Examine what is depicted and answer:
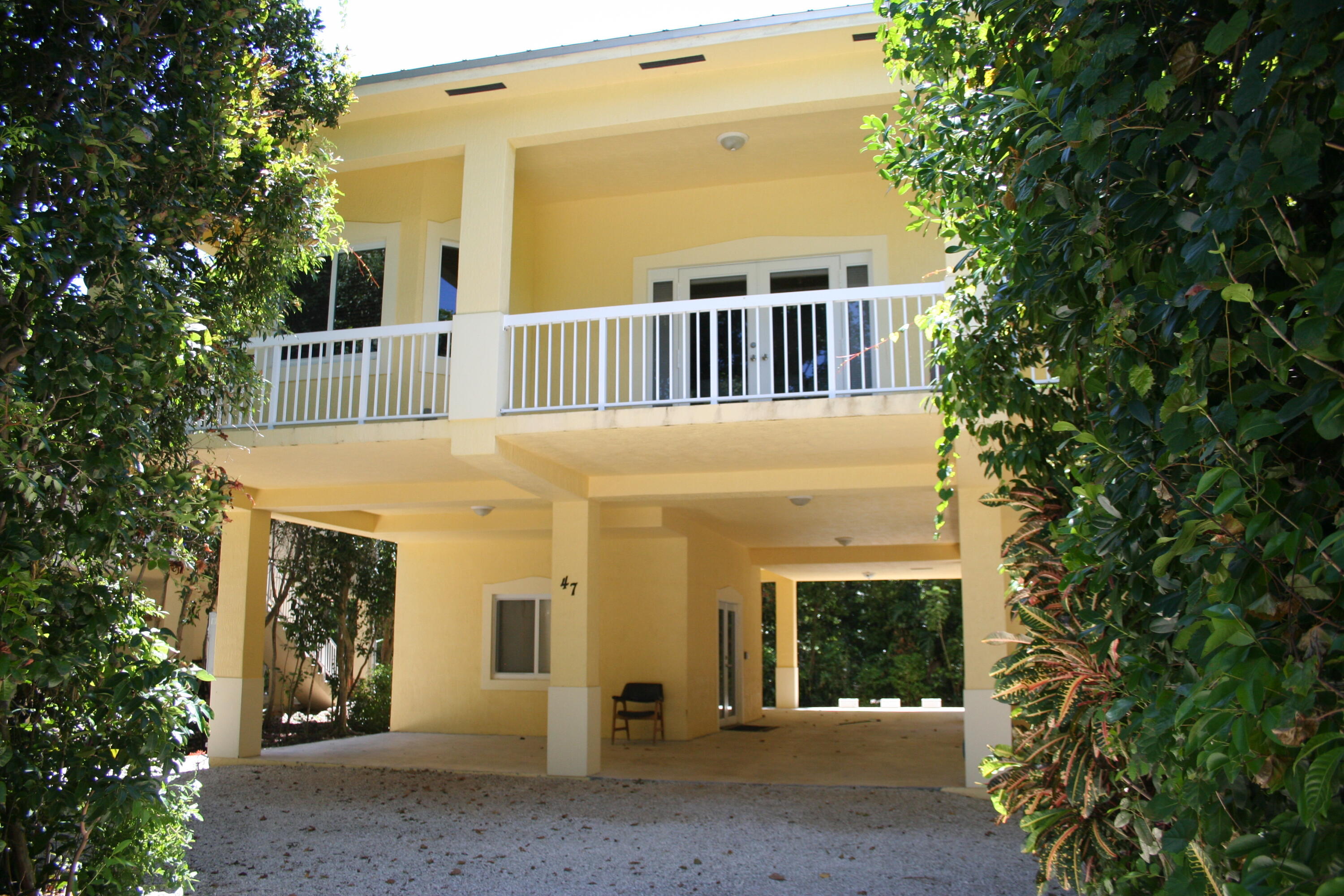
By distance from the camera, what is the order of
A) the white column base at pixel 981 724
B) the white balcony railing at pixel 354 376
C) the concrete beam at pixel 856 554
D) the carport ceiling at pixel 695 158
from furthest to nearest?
the concrete beam at pixel 856 554 → the carport ceiling at pixel 695 158 → the white column base at pixel 981 724 → the white balcony railing at pixel 354 376

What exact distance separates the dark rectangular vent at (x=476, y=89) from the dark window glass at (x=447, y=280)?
1.94 metres

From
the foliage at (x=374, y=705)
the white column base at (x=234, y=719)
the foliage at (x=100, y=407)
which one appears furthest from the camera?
the foliage at (x=374, y=705)

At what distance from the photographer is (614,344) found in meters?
9.45

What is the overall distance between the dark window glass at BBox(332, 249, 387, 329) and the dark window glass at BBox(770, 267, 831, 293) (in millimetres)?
3902

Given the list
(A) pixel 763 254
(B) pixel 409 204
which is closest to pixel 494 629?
(B) pixel 409 204

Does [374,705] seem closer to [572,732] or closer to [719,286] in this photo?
[572,732]

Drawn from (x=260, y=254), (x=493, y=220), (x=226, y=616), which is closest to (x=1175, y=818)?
(x=260, y=254)

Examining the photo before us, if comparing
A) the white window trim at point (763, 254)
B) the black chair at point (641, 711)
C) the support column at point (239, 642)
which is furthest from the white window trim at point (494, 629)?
the white window trim at point (763, 254)

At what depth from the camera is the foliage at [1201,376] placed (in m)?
1.39

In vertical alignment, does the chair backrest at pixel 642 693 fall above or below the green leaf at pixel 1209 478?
below

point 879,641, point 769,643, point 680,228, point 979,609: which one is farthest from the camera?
point 769,643

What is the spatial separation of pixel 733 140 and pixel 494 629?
789 centimetres

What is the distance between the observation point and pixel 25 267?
2.98 m

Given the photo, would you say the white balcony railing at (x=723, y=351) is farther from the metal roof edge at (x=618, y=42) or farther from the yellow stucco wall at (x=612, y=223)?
the metal roof edge at (x=618, y=42)
